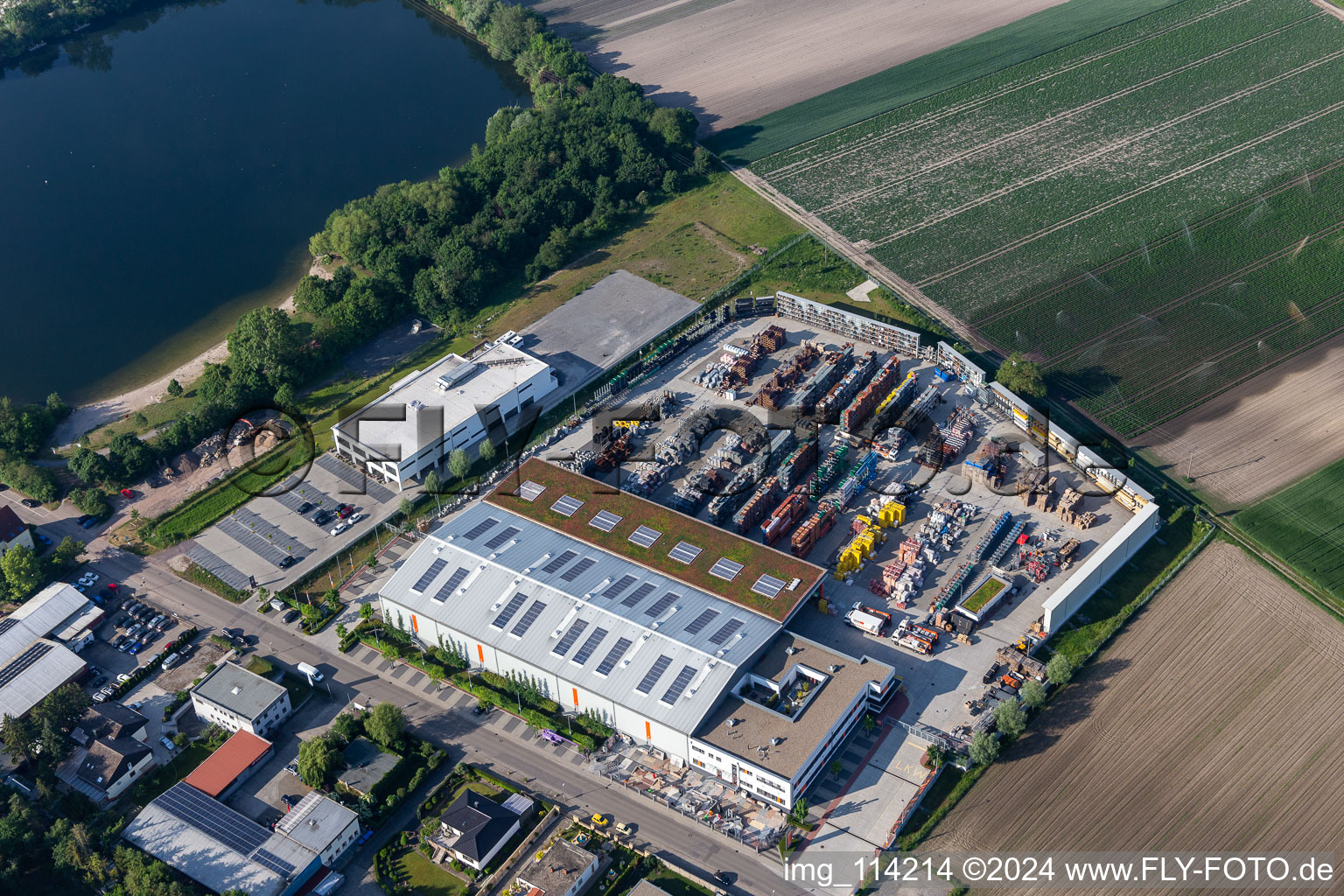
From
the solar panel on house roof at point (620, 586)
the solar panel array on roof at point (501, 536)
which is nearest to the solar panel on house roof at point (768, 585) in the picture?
the solar panel on house roof at point (620, 586)

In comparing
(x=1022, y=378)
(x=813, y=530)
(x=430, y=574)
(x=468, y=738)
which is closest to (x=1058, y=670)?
(x=813, y=530)

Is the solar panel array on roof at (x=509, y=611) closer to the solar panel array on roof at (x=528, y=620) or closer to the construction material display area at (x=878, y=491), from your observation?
the solar panel array on roof at (x=528, y=620)

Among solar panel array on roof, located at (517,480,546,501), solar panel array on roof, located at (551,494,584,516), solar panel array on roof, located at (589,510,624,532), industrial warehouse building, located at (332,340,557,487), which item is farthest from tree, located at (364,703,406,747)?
industrial warehouse building, located at (332,340,557,487)

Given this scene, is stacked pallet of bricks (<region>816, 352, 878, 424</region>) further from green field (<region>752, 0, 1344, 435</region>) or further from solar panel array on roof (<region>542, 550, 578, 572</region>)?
solar panel array on roof (<region>542, 550, 578, 572</region>)

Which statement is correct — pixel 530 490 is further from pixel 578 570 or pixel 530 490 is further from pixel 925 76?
pixel 925 76

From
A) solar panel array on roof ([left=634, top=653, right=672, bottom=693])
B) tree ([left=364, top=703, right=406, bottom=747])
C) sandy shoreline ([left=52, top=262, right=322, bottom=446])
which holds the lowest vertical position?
tree ([left=364, top=703, right=406, bottom=747])

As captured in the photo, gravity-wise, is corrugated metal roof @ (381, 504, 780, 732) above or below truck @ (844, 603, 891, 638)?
above

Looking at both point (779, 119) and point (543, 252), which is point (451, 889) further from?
point (779, 119)
